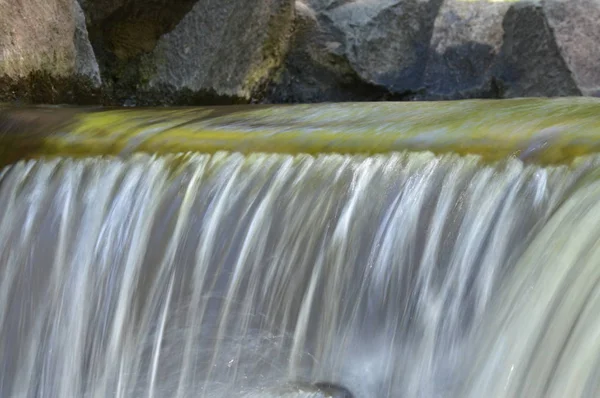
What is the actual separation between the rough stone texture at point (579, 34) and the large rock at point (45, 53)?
205cm

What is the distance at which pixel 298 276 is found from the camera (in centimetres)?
239

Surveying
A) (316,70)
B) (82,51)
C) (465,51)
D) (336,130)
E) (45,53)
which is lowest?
(336,130)

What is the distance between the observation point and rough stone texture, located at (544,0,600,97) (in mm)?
4758

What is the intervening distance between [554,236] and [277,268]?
0.68m

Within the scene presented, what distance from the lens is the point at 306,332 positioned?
2.33 metres

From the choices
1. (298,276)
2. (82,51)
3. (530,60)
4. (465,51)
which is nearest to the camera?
(298,276)

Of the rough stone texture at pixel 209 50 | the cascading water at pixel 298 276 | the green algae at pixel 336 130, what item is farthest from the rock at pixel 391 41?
the cascading water at pixel 298 276

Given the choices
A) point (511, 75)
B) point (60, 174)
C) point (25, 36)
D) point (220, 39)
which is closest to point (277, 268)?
point (60, 174)

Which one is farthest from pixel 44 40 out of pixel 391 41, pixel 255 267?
pixel 391 41

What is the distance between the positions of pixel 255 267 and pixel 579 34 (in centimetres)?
286

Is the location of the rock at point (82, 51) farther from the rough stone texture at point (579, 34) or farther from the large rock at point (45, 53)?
the rough stone texture at point (579, 34)

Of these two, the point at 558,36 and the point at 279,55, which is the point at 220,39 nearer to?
the point at 279,55

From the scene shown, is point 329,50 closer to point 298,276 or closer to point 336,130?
point 336,130

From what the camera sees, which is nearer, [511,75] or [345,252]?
[345,252]
